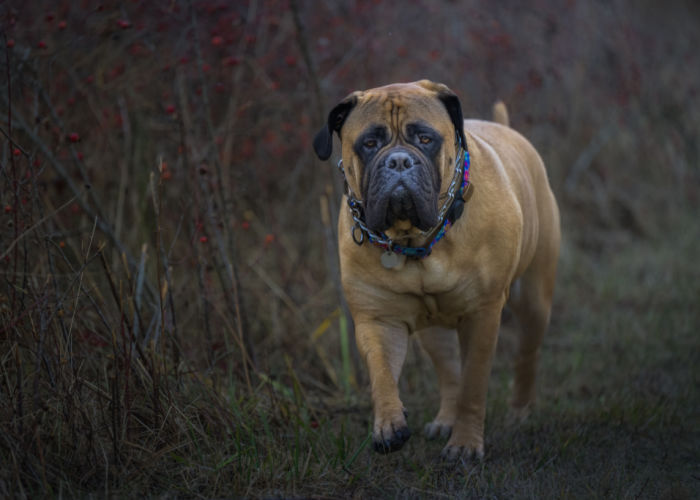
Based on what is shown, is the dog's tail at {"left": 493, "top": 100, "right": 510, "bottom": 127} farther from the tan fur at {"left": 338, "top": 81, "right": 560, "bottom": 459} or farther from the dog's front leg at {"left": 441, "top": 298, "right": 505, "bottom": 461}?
the dog's front leg at {"left": 441, "top": 298, "right": 505, "bottom": 461}

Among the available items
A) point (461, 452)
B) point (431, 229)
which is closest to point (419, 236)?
point (431, 229)

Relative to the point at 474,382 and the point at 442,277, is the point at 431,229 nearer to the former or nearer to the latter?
the point at 442,277

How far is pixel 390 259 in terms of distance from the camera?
3793 millimetres

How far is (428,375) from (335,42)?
9.23ft

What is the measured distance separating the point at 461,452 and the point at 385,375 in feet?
2.00

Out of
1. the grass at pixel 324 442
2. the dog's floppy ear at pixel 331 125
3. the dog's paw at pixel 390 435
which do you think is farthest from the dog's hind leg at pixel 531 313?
the dog's floppy ear at pixel 331 125

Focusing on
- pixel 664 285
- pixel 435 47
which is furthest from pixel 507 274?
pixel 664 285

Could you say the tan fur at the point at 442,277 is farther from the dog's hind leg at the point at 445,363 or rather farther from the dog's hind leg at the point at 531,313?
the dog's hind leg at the point at 531,313

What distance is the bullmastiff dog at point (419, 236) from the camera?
3613mm

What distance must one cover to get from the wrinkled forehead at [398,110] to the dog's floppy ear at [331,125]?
0.04 meters

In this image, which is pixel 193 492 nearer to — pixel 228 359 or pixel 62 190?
pixel 228 359

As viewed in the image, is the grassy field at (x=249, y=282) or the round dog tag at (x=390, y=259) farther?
the round dog tag at (x=390, y=259)

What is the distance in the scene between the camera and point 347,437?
405 cm

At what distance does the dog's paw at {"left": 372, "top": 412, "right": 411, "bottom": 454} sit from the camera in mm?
3594
